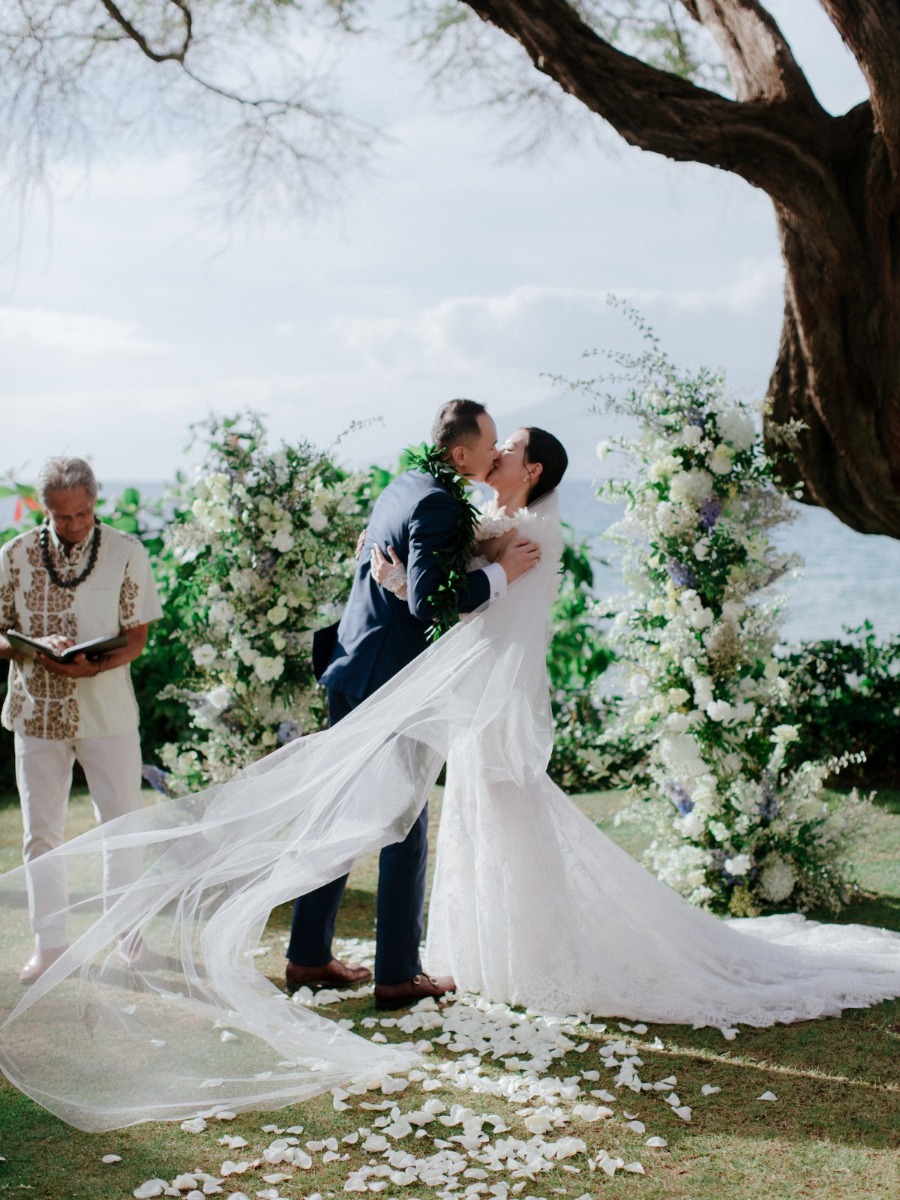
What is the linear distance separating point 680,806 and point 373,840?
6.12 ft

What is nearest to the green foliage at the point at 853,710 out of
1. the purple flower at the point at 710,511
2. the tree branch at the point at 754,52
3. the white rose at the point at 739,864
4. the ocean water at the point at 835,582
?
the white rose at the point at 739,864

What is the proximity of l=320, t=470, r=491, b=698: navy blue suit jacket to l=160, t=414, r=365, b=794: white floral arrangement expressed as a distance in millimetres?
1333

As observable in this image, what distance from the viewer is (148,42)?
6953 mm

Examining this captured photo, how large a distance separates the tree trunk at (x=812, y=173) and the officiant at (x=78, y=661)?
2816mm

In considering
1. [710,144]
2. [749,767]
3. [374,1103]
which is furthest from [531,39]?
[374,1103]

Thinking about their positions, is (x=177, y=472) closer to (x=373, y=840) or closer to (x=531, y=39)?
(x=531, y=39)

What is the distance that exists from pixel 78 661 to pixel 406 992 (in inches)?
65.1

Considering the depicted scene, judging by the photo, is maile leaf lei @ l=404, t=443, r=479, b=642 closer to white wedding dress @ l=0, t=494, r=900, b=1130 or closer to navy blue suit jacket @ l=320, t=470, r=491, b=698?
navy blue suit jacket @ l=320, t=470, r=491, b=698

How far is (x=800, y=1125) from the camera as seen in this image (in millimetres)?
3293

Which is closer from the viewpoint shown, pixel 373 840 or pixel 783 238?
pixel 373 840

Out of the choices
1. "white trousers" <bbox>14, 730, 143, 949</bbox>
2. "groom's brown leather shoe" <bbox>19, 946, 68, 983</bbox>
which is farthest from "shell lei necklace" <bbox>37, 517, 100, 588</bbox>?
"groom's brown leather shoe" <bbox>19, 946, 68, 983</bbox>

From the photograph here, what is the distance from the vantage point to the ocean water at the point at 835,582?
2895cm

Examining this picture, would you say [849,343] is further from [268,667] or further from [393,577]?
[268,667]

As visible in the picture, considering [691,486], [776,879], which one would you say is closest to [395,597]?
[691,486]
